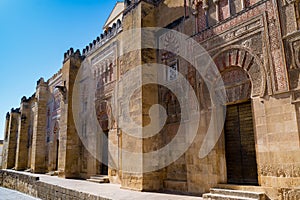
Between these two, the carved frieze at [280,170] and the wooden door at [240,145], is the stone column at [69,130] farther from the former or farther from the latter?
the carved frieze at [280,170]

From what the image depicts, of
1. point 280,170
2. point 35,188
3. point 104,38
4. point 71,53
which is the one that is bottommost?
point 35,188

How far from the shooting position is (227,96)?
16.3 ft

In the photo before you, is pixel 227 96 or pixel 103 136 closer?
pixel 227 96

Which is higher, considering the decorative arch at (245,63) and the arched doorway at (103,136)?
the decorative arch at (245,63)

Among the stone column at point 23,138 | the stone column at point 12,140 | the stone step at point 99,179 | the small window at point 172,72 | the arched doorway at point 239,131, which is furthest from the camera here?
the stone column at point 12,140

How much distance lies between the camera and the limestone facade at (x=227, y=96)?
4.01 meters

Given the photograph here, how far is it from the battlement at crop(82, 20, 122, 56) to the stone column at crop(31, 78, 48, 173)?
5.53m

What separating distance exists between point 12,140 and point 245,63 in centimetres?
1793

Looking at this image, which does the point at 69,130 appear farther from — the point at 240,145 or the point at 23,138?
the point at 23,138

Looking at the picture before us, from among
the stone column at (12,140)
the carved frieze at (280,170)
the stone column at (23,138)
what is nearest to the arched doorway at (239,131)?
the carved frieze at (280,170)

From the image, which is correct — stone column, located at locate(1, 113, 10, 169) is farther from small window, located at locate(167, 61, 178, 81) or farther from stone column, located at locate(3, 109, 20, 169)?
small window, located at locate(167, 61, 178, 81)

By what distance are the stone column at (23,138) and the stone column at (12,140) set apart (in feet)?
5.84

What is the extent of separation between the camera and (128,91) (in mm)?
6812

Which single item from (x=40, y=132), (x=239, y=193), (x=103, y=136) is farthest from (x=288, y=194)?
(x=40, y=132)
